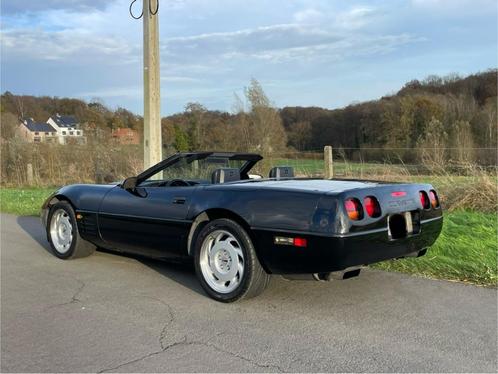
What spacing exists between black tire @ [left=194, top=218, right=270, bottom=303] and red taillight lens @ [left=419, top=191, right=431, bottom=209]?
1.60m

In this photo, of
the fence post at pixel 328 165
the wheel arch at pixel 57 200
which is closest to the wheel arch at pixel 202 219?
the wheel arch at pixel 57 200

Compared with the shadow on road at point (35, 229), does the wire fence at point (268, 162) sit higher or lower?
higher

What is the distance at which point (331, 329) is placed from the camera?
4.04 meters

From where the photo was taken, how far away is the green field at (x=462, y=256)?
551cm

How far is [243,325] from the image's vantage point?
13.7 ft

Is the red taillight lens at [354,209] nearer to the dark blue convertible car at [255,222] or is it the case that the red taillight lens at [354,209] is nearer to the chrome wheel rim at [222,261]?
the dark blue convertible car at [255,222]

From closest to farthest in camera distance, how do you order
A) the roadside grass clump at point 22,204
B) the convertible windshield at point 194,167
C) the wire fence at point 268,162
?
the convertible windshield at point 194,167
the wire fence at point 268,162
the roadside grass clump at point 22,204

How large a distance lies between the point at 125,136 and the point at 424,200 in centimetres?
2217

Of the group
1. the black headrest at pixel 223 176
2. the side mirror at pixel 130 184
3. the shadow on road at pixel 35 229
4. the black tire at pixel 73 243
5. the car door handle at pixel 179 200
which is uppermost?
the black headrest at pixel 223 176

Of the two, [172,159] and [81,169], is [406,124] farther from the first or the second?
[172,159]

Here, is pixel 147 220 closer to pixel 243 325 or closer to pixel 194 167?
pixel 194 167

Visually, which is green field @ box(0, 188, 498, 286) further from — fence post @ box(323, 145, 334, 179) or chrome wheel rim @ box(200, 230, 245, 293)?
fence post @ box(323, 145, 334, 179)

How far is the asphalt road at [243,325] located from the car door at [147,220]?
15.2 inches

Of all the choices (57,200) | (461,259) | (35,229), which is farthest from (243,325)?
(35,229)
